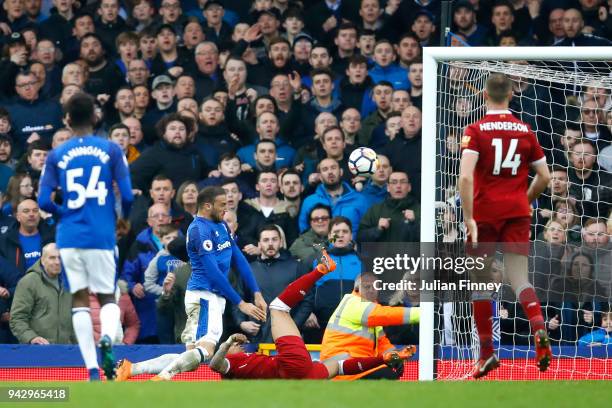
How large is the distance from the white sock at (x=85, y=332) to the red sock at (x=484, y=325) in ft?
8.91

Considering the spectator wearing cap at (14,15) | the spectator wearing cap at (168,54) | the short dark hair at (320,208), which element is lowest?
the short dark hair at (320,208)

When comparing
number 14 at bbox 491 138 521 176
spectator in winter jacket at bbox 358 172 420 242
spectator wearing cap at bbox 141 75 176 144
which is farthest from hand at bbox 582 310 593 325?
spectator wearing cap at bbox 141 75 176 144

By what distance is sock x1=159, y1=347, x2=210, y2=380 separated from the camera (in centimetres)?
1049

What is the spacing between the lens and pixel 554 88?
12.6 metres

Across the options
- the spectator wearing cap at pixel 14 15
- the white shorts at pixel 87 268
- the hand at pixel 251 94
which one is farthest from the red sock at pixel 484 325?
the spectator wearing cap at pixel 14 15

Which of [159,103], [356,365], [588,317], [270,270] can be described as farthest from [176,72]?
[588,317]

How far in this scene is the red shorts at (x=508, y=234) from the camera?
355 inches

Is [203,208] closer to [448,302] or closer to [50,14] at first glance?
[448,302]

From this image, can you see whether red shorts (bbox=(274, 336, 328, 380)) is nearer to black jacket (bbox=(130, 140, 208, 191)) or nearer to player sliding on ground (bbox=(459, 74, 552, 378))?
player sliding on ground (bbox=(459, 74, 552, 378))

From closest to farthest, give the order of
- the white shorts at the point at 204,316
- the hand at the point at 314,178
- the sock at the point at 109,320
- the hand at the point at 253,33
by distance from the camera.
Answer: the sock at the point at 109,320, the white shorts at the point at 204,316, the hand at the point at 314,178, the hand at the point at 253,33

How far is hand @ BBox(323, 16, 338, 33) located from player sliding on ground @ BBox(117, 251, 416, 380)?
183 inches

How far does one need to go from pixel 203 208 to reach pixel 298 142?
317 cm

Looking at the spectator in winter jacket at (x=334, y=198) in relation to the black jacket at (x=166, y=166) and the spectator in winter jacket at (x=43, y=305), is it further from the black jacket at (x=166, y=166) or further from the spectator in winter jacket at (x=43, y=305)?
the spectator in winter jacket at (x=43, y=305)

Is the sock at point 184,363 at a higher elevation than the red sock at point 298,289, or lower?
lower
